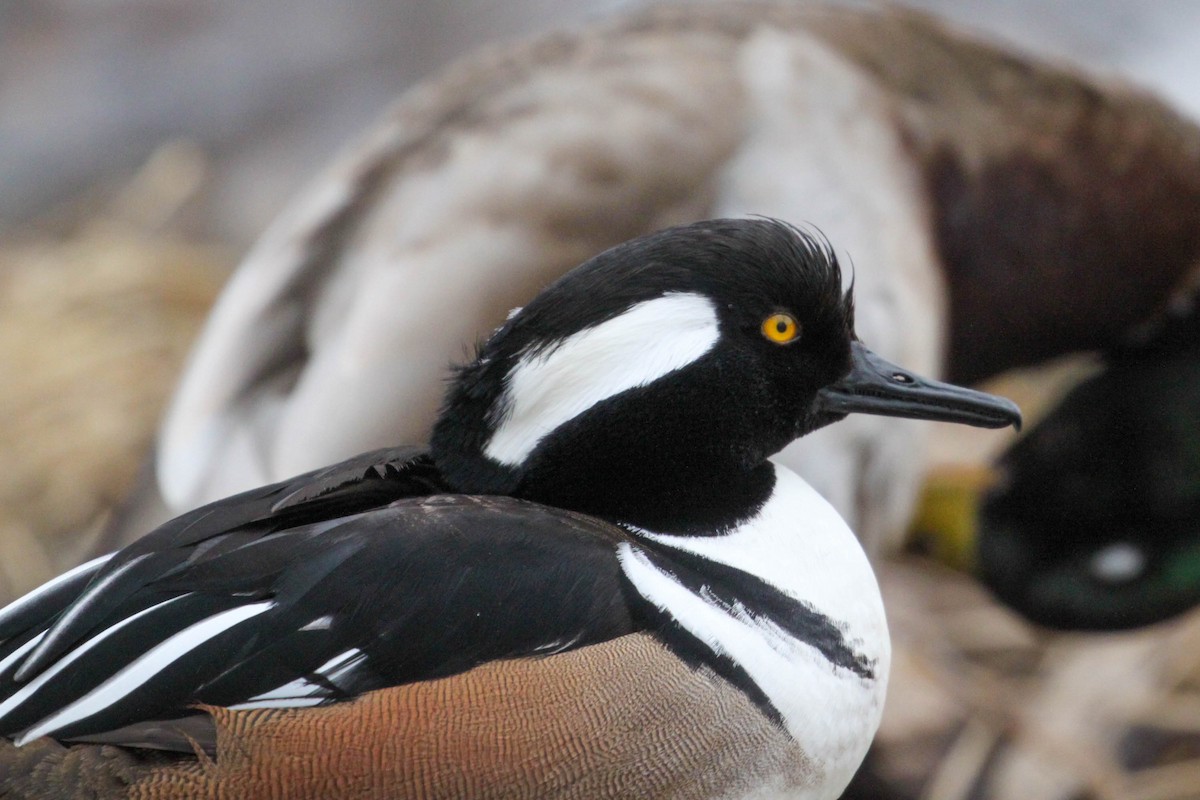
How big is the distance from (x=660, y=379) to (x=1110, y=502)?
2.34 m

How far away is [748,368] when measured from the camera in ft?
4.81

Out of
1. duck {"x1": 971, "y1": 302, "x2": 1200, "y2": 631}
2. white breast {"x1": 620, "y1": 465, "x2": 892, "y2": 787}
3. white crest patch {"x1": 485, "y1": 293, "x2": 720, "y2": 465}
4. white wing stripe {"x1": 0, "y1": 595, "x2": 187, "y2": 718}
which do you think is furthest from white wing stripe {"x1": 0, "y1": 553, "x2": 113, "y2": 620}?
duck {"x1": 971, "y1": 302, "x2": 1200, "y2": 631}

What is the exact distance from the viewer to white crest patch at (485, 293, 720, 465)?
1.39 m

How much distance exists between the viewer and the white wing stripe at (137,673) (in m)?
1.25

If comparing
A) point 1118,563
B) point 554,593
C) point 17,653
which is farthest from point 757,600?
point 1118,563

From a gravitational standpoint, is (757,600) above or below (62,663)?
below

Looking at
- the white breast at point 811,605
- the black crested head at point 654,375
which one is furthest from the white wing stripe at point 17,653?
the white breast at point 811,605

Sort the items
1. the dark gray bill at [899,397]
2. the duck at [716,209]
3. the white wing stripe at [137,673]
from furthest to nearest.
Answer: the duck at [716,209], the dark gray bill at [899,397], the white wing stripe at [137,673]

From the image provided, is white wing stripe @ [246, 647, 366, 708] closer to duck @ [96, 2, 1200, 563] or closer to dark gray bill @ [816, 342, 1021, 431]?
dark gray bill @ [816, 342, 1021, 431]

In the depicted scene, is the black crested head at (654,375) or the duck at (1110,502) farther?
the duck at (1110,502)

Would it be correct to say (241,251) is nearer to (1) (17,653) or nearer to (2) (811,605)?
(1) (17,653)

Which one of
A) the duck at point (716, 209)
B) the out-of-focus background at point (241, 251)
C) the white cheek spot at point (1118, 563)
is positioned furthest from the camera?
the white cheek spot at point (1118, 563)

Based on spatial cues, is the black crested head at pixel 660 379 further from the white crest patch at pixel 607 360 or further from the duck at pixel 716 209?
the duck at pixel 716 209

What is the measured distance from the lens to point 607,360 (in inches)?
54.7
